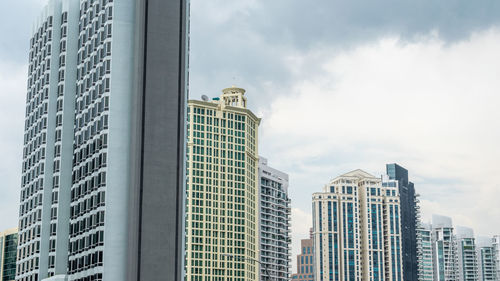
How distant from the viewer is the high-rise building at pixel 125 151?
81.8 meters

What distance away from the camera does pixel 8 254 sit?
19250 cm

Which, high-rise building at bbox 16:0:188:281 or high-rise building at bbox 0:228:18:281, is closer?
high-rise building at bbox 16:0:188:281

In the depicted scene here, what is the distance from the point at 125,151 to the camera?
8512cm

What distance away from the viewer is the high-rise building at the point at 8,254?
625 feet

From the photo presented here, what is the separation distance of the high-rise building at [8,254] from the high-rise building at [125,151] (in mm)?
93700

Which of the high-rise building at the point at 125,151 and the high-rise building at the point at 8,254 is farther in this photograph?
the high-rise building at the point at 8,254

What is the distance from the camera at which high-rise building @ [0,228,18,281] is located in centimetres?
19038

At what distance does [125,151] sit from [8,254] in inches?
4785

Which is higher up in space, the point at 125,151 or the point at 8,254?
the point at 125,151

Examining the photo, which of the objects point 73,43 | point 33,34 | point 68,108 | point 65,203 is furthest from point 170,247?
point 33,34

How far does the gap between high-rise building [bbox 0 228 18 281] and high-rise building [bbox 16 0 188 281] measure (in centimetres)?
9370

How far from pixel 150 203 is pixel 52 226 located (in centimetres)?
2722

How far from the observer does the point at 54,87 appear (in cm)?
11238

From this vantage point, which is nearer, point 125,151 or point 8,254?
point 125,151
